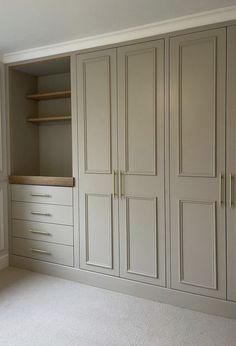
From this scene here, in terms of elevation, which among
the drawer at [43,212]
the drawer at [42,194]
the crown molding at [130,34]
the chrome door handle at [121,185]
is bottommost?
the drawer at [43,212]

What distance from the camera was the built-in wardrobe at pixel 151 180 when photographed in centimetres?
238

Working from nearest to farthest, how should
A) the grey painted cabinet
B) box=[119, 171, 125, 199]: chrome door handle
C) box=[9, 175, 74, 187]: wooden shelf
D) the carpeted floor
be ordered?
1. the carpeted floor
2. box=[119, 171, 125, 199]: chrome door handle
3. box=[9, 175, 74, 187]: wooden shelf
4. the grey painted cabinet

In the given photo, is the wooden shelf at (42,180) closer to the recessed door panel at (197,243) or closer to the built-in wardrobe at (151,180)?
the built-in wardrobe at (151,180)

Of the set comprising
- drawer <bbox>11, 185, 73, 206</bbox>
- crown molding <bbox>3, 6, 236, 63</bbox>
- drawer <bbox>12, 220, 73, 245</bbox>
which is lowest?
drawer <bbox>12, 220, 73, 245</bbox>

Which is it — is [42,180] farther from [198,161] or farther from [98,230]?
[198,161]

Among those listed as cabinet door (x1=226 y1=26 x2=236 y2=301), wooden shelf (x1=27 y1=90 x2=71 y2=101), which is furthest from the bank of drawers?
cabinet door (x1=226 y1=26 x2=236 y2=301)

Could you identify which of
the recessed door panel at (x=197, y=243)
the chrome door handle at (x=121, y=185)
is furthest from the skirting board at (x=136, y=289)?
the chrome door handle at (x=121, y=185)

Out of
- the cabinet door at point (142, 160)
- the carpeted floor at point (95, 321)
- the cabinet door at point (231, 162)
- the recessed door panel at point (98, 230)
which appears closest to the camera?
the carpeted floor at point (95, 321)

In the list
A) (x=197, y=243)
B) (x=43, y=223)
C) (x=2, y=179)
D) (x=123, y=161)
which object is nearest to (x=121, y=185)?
(x=123, y=161)

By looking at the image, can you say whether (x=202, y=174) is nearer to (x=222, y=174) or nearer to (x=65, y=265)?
(x=222, y=174)

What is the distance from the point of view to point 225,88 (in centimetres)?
233

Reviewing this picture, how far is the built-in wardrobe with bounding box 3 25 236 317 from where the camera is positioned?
238cm

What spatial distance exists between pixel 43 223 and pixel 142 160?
130cm

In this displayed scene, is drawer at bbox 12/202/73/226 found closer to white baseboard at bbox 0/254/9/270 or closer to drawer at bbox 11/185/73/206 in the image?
drawer at bbox 11/185/73/206
